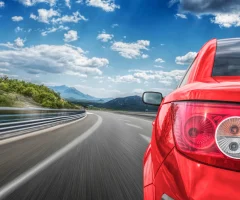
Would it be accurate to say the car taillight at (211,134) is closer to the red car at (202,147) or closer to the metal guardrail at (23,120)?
the red car at (202,147)

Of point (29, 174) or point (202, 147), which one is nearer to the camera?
point (202, 147)

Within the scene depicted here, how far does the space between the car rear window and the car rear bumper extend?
0.90 m

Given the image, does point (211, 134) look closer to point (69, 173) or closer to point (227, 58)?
point (227, 58)

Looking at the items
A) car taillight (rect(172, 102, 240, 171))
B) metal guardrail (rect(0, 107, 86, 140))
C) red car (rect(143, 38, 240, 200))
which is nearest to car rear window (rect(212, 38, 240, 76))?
red car (rect(143, 38, 240, 200))

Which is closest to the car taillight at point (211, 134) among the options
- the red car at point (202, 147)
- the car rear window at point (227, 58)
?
the red car at point (202, 147)

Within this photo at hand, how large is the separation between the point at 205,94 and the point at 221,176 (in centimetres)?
42

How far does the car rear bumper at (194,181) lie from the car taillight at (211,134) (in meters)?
0.04

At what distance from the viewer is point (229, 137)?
153 centimetres

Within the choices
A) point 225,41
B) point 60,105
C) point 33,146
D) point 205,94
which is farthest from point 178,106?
point 60,105

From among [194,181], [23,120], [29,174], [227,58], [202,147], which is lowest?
[29,174]

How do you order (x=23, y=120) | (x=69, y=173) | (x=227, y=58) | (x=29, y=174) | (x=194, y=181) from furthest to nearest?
1. (x=23, y=120)
2. (x=69, y=173)
3. (x=29, y=174)
4. (x=227, y=58)
5. (x=194, y=181)

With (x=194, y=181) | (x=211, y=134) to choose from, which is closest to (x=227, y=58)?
(x=211, y=134)

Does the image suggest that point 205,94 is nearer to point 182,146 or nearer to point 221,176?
point 182,146

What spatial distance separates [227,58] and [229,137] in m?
1.18
